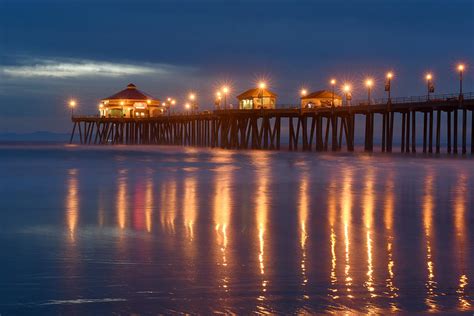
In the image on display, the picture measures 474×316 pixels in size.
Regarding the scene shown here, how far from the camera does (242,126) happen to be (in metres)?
64.5

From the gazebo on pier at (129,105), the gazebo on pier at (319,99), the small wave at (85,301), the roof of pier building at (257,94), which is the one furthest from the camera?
the gazebo on pier at (129,105)

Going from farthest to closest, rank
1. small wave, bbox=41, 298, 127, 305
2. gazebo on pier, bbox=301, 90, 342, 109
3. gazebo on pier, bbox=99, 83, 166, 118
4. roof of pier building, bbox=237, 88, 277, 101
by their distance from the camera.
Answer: gazebo on pier, bbox=99, 83, 166, 118, roof of pier building, bbox=237, 88, 277, 101, gazebo on pier, bbox=301, 90, 342, 109, small wave, bbox=41, 298, 127, 305

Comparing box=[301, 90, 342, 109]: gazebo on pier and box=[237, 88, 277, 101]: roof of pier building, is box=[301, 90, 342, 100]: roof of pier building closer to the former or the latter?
box=[301, 90, 342, 109]: gazebo on pier

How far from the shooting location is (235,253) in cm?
859

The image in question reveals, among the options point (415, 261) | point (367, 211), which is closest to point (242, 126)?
point (367, 211)

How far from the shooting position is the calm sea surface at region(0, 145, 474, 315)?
6.24 metres

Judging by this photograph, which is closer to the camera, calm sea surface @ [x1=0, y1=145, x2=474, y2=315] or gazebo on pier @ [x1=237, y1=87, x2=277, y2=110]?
calm sea surface @ [x1=0, y1=145, x2=474, y2=315]

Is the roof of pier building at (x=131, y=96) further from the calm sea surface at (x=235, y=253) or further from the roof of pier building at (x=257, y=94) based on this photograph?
the calm sea surface at (x=235, y=253)

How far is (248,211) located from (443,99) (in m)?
32.3

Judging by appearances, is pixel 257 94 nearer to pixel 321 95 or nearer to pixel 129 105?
pixel 321 95

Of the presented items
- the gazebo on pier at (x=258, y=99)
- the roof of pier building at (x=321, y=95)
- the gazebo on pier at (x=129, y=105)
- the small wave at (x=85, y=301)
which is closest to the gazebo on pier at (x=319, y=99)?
the roof of pier building at (x=321, y=95)

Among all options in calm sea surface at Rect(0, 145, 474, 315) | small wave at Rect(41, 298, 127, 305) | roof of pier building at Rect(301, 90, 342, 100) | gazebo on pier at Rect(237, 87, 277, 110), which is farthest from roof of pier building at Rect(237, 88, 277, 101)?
small wave at Rect(41, 298, 127, 305)

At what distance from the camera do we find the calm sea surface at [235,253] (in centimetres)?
624

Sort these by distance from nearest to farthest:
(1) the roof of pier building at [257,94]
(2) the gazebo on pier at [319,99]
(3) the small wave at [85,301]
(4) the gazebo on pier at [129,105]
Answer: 1. (3) the small wave at [85,301]
2. (2) the gazebo on pier at [319,99]
3. (1) the roof of pier building at [257,94]
4. (4) the gazebo on pier at [129,105]
